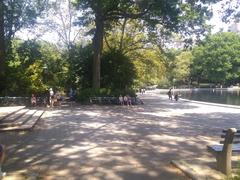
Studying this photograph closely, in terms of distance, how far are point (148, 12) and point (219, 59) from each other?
66.1m

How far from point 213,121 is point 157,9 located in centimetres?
1177

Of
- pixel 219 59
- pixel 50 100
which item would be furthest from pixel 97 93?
pixel 219 59

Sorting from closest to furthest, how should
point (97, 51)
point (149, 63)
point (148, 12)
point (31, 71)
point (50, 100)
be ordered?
1. point (50, 100)
2. point (148, 12)
3. point (31, 71)
4. point (97, 51)
5. point (149, 63)

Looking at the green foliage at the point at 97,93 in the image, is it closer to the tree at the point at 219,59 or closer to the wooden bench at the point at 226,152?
the wooden bench at the point at 226,152

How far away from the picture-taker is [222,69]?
297ft

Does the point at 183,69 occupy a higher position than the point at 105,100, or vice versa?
the point at 183,69

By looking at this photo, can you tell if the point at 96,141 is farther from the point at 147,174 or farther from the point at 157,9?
the point at 157,9

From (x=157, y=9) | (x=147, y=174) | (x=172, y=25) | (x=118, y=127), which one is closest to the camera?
(x=147, y=174)

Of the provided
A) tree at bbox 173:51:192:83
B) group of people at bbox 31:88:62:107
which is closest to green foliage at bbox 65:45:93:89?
group of people at bbox 31:88:62:107

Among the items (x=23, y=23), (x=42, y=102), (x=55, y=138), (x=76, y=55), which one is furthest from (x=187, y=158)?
(x=23, y=23)

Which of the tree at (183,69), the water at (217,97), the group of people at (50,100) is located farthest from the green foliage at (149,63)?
the tree at (183,69)

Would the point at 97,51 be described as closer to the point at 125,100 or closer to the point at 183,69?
the point at 125,100

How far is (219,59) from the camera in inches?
3632

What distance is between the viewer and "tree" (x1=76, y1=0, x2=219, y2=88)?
27109 millimetres
